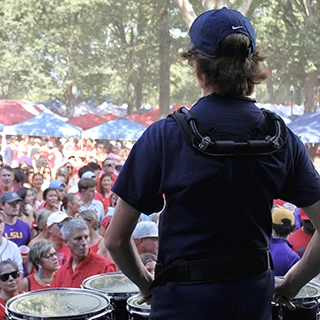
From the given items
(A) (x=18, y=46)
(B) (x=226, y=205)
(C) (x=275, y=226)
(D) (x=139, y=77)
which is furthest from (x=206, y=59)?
(A) (x=18, y=46)

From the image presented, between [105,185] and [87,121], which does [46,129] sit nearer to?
[87,121]

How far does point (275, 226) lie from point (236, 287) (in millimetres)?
3680

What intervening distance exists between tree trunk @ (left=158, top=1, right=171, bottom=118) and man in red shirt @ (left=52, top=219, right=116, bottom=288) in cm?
1957

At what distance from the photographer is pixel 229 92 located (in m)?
2.10

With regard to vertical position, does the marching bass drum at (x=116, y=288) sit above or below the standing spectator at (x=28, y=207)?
above

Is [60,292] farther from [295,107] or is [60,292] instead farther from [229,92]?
[295,107]

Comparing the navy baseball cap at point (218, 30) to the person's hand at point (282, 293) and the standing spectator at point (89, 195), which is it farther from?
the standing spectator at point (89, 195)

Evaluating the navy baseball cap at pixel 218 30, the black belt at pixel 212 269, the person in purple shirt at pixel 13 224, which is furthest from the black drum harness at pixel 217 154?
the person in purple shirt at pixel 13 224

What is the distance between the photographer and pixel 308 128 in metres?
21.4

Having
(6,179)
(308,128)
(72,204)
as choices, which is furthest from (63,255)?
(308,128)

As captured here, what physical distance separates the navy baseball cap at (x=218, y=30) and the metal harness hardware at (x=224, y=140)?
220 mm

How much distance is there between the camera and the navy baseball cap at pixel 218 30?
204cm

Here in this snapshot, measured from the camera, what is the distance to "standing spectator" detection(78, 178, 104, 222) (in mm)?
9133

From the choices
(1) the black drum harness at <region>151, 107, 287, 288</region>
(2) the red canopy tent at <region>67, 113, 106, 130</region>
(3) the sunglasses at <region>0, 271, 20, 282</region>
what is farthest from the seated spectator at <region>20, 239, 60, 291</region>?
(2) the red canopy tent at <region>67, 113, 106, 130</region>
